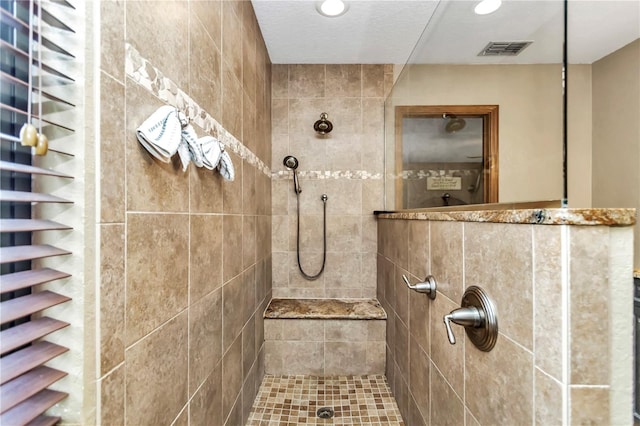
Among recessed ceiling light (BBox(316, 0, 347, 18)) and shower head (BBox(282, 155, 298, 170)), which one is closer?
recessed ceiling light (BBox(316, 0, 347, 18))

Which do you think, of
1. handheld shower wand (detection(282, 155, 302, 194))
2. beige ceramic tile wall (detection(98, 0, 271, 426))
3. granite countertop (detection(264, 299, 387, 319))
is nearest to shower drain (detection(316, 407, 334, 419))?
beige ceramic tile wall (detection(98, 0, 271, 426))

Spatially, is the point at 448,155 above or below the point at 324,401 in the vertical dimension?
above

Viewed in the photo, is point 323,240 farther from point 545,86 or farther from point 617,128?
point 617,128

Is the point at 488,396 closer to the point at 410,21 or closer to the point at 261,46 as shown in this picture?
the point at 410,21

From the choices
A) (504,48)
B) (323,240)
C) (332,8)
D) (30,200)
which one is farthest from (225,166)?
(323,240)

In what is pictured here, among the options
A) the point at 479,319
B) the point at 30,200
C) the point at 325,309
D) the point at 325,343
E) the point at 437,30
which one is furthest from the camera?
the point at 325,309

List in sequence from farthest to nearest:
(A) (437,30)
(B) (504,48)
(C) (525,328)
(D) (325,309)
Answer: (D) (325,309) → (A) (437,30) → (B) (504,48) → (C) (525,328)

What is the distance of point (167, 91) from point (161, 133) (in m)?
0.18

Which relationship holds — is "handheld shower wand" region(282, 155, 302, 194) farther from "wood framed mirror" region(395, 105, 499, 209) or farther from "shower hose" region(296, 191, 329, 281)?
"wood framed mirror" region(395, 105, 499, 209)

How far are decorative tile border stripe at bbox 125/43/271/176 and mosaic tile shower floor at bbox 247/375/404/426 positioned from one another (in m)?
1.55

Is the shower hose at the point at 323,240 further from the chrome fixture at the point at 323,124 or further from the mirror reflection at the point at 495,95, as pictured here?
the mirror reflection at the point at 495,95

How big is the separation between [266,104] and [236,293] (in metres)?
1.48

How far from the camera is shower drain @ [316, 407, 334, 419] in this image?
1.48 metres

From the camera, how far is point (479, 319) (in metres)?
0.71
